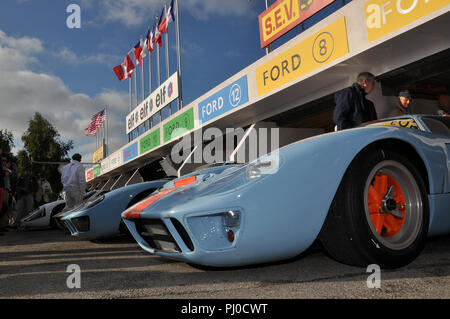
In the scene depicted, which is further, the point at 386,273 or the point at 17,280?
the point at 17,280

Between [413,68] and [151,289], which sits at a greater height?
[413,68]

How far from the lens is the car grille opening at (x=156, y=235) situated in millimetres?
1876

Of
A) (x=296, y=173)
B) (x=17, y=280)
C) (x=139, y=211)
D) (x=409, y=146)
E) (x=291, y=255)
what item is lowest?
(x=17, y=280)

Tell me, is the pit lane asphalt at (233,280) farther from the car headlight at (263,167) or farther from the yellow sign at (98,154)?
the yellow sign at (98,154)

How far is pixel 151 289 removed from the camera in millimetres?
1717

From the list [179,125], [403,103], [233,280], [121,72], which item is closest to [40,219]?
[179,125]

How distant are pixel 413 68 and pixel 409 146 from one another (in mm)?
4155

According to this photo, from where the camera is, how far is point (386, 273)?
5.72ft

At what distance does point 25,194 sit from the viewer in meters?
7.95

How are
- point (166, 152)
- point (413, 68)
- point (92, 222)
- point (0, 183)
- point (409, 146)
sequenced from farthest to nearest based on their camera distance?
1. point (166, 152)
2. point (413, 68)
3. point (0, 183)
4. point (92, 222)
5. point (409, 146)

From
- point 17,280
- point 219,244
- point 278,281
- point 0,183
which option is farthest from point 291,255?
point 0,183

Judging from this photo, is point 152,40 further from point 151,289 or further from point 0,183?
point 151,289

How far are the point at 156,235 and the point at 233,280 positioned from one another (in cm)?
52

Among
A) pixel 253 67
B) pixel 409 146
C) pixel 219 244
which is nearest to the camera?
pixel 219 244
